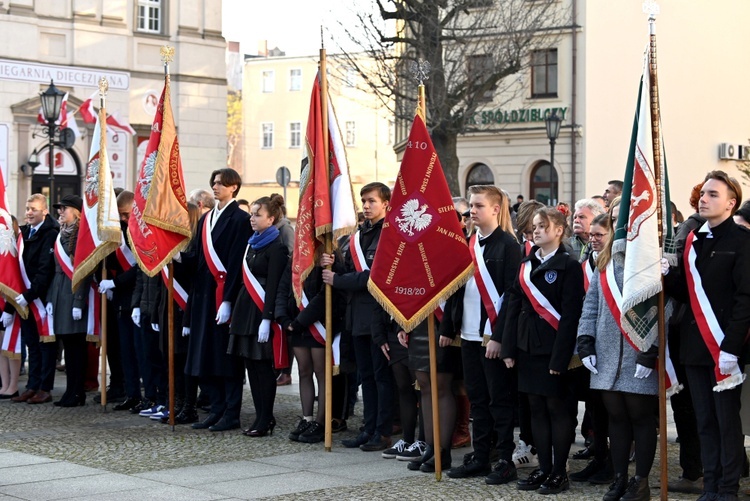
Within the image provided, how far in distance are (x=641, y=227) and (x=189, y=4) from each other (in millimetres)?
29896

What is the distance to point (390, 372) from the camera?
1000 centimetres

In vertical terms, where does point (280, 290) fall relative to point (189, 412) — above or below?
above

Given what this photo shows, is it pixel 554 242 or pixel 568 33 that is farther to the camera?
pixel 568 33

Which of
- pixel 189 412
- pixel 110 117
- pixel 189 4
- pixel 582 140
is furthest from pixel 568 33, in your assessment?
pixel 189 412

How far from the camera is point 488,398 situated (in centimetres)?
882

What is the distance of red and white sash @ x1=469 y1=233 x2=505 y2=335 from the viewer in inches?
341

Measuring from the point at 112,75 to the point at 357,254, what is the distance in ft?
83.4

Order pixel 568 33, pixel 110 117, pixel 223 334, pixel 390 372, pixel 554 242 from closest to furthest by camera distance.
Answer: pixel 554 242, pixel 390 372, pixel 223 334, pixel 110 117, pixel 568 33

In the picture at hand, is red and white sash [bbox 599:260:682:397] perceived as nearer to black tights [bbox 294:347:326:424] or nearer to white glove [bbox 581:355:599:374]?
white glove [bbox 581:355:599:374]

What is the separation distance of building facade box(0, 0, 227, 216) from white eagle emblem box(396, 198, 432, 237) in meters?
23.1

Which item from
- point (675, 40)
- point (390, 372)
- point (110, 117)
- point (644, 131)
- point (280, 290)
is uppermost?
point (675, 40)

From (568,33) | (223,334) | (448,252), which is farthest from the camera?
(568,33)

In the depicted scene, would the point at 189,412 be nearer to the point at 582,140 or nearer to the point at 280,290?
the point at 280,290

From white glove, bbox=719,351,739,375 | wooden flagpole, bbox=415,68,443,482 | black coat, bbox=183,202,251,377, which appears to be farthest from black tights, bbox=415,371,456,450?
black coat, bbox=183,202,251,377
